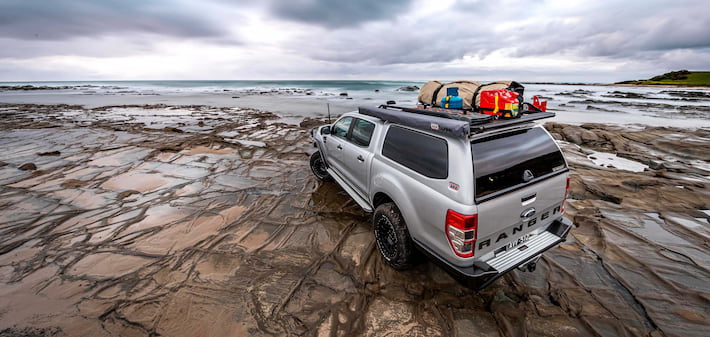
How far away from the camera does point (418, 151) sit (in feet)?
9.89

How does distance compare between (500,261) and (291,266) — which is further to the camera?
→ (291,266)

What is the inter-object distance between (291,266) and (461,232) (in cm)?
224

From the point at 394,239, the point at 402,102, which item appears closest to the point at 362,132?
the point at 394,239

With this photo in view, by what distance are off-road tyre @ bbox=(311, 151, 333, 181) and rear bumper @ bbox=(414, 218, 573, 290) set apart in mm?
3576

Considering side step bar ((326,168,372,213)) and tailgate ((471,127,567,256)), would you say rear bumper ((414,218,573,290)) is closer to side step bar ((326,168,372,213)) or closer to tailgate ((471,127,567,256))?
tailgate ((471,127,567,256))

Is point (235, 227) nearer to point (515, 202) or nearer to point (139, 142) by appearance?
point (515, 202)

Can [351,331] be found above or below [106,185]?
below

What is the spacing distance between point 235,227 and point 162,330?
1.93 m

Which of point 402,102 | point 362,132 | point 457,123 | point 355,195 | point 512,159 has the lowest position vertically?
point 355,195

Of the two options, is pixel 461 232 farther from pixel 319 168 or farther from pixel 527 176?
pixel 319 168

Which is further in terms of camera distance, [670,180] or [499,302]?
[670,180]

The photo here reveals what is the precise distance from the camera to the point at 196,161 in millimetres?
7906

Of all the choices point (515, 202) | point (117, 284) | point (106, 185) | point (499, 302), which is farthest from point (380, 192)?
point (106, 185)

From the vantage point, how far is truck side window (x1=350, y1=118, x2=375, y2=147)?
4009 mm
